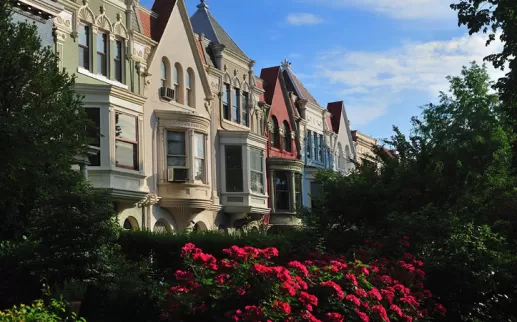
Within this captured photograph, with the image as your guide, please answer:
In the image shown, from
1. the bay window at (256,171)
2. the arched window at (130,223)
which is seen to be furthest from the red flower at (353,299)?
the bay window at (256,171)

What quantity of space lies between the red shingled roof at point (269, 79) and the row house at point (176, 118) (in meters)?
0.07

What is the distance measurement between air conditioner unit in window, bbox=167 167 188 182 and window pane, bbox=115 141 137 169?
2.44 meters

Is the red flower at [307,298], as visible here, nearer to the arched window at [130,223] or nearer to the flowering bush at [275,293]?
the flowering bush at [275,293]

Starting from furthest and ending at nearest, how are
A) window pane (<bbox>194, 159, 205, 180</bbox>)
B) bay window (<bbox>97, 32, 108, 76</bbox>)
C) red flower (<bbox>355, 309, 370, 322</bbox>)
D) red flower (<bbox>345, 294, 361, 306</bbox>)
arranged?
window pane (<bbox>194, 159, 205, 180</bbox>), bay window (<bbox>97, 32, 108, 76</bbox>), red flower (<bbox>345, 294, 361, 306</bbox>), red flower (<bbox>355, 309, 370, 322</bbox>)

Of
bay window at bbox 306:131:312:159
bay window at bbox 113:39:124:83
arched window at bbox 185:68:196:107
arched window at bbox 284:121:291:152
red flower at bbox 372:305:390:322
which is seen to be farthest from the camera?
bay window at bbox 306:131:312:159

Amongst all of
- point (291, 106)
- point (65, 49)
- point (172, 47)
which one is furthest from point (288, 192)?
point (65, 49)

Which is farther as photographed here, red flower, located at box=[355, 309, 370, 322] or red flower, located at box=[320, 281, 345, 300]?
red flower, located at box=[320, 281, 345, 300]

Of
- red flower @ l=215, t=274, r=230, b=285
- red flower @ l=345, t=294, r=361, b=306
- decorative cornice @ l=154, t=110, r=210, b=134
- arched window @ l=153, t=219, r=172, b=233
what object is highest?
decorative cornice @ l=154, t=110, r=210, b=134

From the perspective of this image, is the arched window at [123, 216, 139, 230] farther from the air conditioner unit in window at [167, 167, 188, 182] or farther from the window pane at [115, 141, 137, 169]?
the air conditioner unit in window at [167, 167, 188, 182]

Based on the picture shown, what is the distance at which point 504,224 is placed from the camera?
792 inches

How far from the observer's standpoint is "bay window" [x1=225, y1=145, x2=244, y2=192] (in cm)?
3297

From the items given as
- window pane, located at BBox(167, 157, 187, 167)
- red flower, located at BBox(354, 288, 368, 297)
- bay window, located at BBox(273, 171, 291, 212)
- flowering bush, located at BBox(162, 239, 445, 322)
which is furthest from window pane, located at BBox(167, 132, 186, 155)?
red flower, located at BBox(354, 288, 368, 297)

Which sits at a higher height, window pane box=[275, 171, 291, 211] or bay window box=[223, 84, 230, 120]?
bay window box=[223, 84, 230, 120]

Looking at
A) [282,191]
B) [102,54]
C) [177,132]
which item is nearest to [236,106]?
[282,191]
